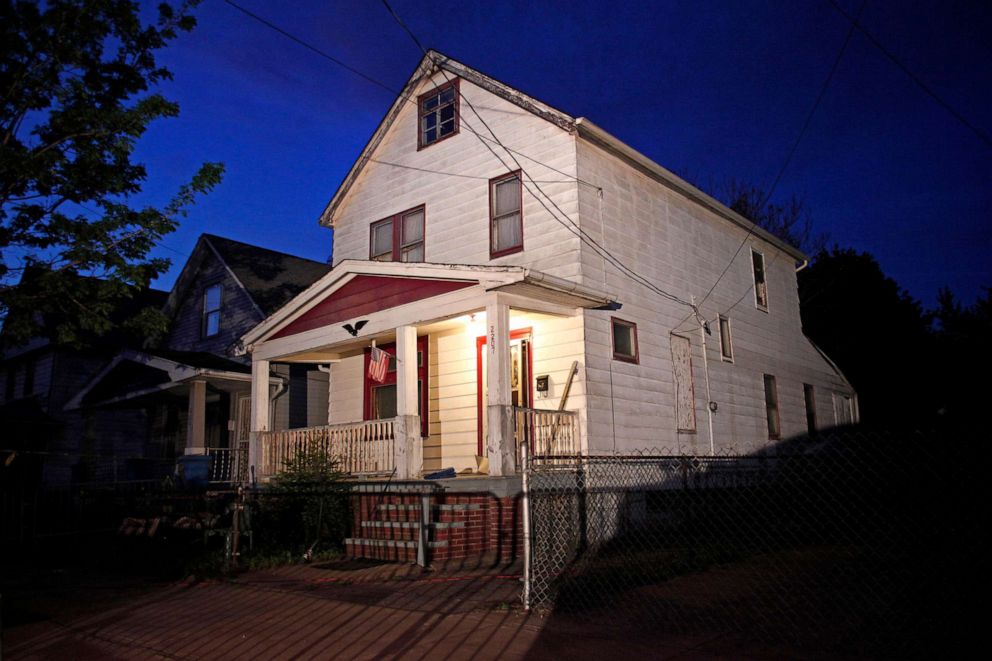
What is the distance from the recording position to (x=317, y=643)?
6051mm

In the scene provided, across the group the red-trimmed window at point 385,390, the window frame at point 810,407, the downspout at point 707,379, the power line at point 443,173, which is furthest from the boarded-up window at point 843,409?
the red-trimmed window at point 385,390

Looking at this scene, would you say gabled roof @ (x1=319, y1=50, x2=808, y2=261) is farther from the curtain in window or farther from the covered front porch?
the covered front porch

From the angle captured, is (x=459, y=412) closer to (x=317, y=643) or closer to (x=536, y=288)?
(x=536, y=288)

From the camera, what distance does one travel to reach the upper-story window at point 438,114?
15.3 meters

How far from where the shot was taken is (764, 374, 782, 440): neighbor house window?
17047mm

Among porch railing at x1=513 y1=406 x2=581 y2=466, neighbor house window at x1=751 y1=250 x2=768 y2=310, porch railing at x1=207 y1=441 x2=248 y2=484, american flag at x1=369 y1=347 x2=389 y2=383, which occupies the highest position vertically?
neighbor house window at x1=751 y1=250 x2=768 y2=310

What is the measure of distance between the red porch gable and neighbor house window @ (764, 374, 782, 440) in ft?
30.0

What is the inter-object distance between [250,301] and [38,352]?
10.1 m

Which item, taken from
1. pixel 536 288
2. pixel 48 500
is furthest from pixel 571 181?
pixel 48 500

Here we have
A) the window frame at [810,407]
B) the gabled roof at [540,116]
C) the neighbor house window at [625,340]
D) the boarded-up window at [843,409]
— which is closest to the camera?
the neighbor house window at [625,340]

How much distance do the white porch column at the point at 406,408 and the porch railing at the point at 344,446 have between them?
0.33 metres

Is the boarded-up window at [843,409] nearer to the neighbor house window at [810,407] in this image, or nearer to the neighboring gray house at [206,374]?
the neighbor house window at [810,407]

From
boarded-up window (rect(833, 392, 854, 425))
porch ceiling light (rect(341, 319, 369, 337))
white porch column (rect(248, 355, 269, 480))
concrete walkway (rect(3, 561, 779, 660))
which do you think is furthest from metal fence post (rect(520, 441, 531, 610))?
boarded-up window (rect(833, 392, 854, 425))

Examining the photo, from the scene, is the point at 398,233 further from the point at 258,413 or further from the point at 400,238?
the point at 258,413
